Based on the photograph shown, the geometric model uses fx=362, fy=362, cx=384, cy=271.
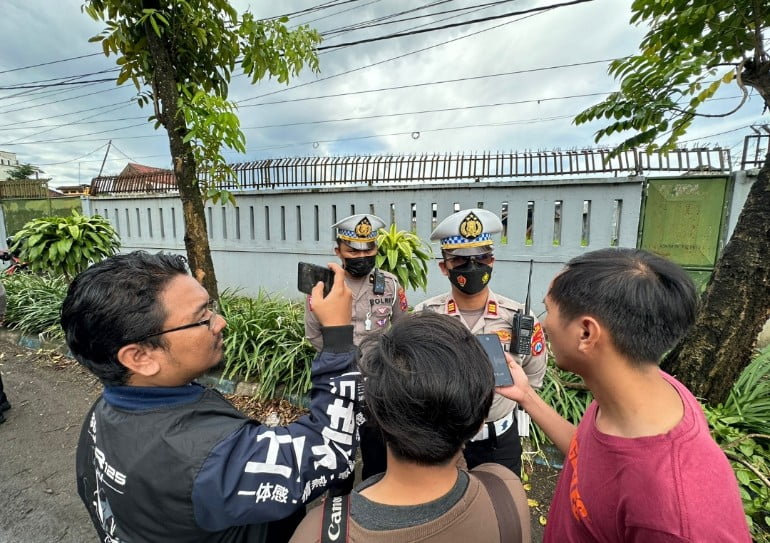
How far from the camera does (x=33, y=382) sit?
4441mm

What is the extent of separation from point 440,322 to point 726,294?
2815 millimetres

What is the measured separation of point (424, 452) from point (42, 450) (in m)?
4.04

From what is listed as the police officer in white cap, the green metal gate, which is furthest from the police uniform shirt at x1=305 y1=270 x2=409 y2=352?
the green metal gate

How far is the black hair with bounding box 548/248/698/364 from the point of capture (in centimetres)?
91

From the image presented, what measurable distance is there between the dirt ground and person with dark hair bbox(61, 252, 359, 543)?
79.0 inches

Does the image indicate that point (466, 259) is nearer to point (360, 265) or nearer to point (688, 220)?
point (360, 265)

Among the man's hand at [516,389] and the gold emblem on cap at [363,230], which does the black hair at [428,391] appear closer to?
the man's hand at [516,389]

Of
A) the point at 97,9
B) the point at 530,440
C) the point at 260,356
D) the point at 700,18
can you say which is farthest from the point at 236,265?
the point at 700,18

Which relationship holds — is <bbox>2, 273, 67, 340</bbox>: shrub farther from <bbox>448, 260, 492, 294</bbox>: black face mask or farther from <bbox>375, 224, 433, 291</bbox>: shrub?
<bbox>448, 260, 492, 294</bbox>: black face mask

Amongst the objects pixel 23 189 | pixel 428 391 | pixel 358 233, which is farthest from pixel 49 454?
pixel 23 189

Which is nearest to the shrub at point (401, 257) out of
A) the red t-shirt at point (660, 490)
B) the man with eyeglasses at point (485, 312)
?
the man with eyeglasses at point (485, 312)

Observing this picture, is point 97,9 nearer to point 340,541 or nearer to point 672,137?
point 340,541

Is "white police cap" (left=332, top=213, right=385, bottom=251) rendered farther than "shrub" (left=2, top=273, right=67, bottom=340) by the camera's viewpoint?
No

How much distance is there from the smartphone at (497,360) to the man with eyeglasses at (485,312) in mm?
445
